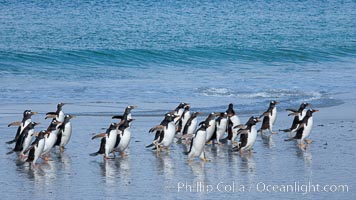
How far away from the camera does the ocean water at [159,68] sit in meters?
13.9

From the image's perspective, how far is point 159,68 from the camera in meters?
31.9

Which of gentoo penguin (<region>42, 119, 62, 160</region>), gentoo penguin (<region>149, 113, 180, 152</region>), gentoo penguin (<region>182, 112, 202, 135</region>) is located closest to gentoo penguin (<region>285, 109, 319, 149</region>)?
gentoo penguin (<region>182, 112, 202, 135</region>)

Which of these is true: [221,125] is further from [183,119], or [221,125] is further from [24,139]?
[24,139]

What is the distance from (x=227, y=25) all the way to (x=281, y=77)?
2010 centimetres

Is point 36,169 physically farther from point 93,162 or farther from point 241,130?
point 241,130

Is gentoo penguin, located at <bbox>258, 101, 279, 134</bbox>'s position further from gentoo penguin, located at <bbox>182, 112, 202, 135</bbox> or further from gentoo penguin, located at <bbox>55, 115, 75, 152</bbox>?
gentoo penguin, located at <bbox>55, 115, 75, 152</bbox>

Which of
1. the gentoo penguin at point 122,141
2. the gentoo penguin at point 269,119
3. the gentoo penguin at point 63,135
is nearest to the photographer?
the gentoo penguin at point 122,141

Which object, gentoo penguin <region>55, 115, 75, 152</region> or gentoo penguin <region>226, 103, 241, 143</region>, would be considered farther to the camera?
gentoo penguin <region>226, 103, 241, 143</region>

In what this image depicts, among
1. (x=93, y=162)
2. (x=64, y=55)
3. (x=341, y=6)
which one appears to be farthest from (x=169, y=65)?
(x=341, y=6)

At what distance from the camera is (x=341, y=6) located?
201 ft

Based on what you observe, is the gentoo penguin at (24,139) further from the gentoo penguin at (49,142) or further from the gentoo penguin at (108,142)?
the gentoo penguin at (108,142)

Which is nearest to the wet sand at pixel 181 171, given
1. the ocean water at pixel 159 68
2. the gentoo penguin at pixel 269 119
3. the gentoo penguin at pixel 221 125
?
the ocean water at pixel 159 68

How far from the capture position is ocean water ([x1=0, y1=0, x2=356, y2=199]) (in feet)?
45.7

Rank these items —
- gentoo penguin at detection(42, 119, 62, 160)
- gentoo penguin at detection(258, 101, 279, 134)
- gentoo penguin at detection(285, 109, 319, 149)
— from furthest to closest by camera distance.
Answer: gentoo penguin at detection(258, 101, 279, 134) → gentoo penguin at detection(285, 109, 319, 149) → gentoo penguin at detection(42, 119, 62, 160)
